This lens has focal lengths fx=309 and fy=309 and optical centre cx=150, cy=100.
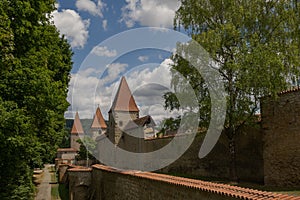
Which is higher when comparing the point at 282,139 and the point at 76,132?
the point at 76,132

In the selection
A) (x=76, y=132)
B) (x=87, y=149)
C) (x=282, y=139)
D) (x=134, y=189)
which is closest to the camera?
(x=134, y=189)

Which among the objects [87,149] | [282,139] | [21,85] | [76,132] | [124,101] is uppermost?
[124,101]

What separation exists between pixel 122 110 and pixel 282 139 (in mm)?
37628

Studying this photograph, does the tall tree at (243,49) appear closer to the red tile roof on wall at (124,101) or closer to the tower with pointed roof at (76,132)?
the red tile roof on wall at (124,101)

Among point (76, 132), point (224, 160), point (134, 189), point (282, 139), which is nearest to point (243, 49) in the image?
point (282, 139)

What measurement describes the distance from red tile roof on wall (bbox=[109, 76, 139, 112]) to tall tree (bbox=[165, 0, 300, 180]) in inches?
1323

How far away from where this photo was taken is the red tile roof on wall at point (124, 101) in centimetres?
4947

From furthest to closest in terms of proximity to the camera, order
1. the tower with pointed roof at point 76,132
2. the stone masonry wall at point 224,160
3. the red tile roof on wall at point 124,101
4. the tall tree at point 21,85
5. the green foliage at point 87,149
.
Result: the tower with pointed roof at point 76,132 → the green foliage at point 87,149 → the red tile roof on wall at point 124,101 → the stone masonry wall at point 224,160 → the tall tree at point 21,85

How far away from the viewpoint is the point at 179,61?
51.9 ft

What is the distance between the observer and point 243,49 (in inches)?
550

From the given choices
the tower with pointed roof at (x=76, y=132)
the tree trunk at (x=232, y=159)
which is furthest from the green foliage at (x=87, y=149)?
the tree trunk at (x=232, y=159)

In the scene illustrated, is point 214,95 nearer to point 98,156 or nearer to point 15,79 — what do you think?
point 15,79

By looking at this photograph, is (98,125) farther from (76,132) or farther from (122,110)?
(122,110)

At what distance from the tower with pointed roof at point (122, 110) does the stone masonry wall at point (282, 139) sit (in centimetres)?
3478
